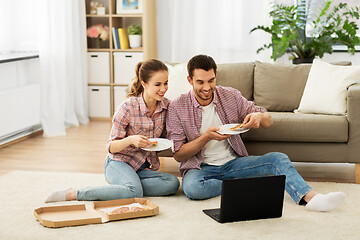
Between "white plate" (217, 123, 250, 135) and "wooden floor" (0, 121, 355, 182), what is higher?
"white plate" (217, 123, 250, 135)

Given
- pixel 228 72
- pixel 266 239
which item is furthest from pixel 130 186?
pixel 228 72

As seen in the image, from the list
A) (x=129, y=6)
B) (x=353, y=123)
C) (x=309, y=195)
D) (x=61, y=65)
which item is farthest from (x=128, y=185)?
(x=129, y=6)

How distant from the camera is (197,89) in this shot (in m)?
3.14

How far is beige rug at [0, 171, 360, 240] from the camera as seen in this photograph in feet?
8.63

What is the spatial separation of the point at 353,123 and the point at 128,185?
149 cm

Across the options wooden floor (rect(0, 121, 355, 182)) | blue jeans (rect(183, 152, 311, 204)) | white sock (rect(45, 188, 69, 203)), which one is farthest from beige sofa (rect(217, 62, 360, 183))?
white sock (rect(45, 188, 69, 203))

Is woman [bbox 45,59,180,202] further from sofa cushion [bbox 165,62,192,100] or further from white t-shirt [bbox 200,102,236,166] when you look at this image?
sofa cushion [bbox 165,62,192,100]

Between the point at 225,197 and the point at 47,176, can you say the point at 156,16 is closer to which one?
the point at 47,176

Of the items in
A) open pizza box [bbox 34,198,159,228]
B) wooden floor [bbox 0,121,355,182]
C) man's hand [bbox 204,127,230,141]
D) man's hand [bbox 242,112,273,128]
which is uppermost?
man's hand [bbox 242,112,273,128]

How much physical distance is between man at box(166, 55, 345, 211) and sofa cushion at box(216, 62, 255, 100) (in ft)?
2.57

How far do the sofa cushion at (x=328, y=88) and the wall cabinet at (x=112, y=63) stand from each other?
2385mm

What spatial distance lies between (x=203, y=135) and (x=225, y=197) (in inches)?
19.7

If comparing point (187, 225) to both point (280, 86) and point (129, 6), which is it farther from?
point (129, 6)

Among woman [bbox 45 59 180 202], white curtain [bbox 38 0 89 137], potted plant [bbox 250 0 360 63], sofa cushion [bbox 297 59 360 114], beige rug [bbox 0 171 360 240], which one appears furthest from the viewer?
white curtain [bbox 38 0 89 137]
